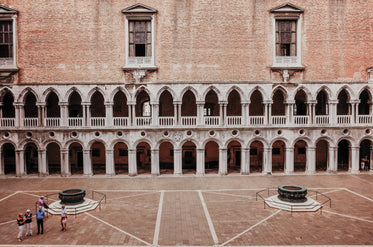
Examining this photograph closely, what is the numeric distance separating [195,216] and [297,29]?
20.8 m

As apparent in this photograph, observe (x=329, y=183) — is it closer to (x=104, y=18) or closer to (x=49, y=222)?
(x=49, y=222)

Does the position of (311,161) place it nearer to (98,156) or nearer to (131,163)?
(131,163)

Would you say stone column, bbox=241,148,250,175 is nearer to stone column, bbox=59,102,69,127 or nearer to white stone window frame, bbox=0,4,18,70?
stone column, bbox=59,102,69,127

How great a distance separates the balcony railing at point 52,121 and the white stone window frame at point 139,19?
823 cm

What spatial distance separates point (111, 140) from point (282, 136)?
625 inches

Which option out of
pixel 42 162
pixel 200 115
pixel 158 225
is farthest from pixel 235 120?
pixel 42 162

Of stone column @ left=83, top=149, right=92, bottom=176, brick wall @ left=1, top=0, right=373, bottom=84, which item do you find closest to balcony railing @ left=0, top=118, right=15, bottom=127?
brick wall @ left=1, top=0, right=373, bottom=84

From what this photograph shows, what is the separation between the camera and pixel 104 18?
89.0 ft

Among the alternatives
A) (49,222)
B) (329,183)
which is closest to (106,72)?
(49,222)

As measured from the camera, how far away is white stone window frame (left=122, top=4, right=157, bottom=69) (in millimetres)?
26844

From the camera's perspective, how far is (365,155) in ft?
97.3

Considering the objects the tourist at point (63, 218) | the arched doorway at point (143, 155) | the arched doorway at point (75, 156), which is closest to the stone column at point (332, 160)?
the arched doorway at point (143, 155)

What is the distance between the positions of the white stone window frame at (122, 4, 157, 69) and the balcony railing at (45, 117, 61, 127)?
8229 mm

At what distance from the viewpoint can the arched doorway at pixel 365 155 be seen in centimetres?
2822
